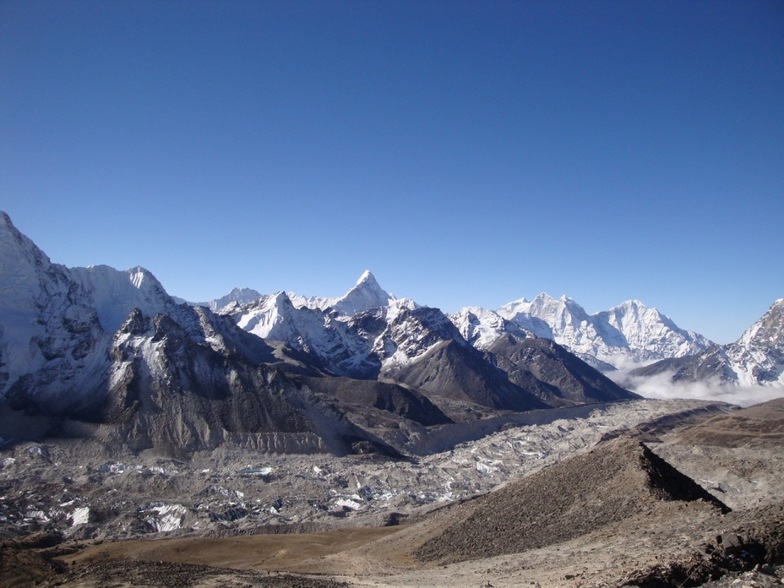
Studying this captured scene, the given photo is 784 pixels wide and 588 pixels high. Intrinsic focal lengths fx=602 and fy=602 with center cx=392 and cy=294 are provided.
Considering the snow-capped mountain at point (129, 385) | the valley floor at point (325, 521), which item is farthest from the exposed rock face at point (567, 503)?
the snow-capped mountain at point (129, 385)

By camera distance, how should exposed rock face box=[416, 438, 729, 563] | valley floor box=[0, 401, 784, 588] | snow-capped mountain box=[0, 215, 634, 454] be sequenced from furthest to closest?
snow-capped mountain box=[0, 215, 634, 454] < exposed rock face box=[416, 438, 729, 563] < valley floor box=[0, 401, 784, 588]

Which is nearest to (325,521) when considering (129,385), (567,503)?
(567,503)

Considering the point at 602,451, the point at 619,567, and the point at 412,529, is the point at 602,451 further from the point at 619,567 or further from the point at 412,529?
the point at 619,567

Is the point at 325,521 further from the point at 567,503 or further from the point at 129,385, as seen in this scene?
the point at 129,385

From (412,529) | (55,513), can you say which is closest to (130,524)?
(55,513)

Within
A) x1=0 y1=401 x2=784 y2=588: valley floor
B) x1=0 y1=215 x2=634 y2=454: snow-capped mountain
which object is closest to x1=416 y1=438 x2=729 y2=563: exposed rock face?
x1=0 y1=401 x2=784 y2=588: valley floor

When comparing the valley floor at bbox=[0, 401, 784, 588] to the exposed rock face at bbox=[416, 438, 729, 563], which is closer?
the valley floor at bbox=[0, 401, 784, 588]

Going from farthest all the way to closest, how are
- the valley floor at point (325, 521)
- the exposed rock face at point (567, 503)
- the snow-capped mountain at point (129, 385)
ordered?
1. the snow-capped mountain at point (129, 385)
2. the exposed rock face at point (567, 503)
3. the valley floor at point (325, 521)

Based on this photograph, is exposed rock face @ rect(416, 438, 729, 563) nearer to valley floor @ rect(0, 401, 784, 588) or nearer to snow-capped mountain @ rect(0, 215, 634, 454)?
valley floor @ rect(0, 401, 784, 588)

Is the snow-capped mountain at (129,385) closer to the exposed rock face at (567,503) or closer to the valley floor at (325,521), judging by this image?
the valley floor at (325,521)
